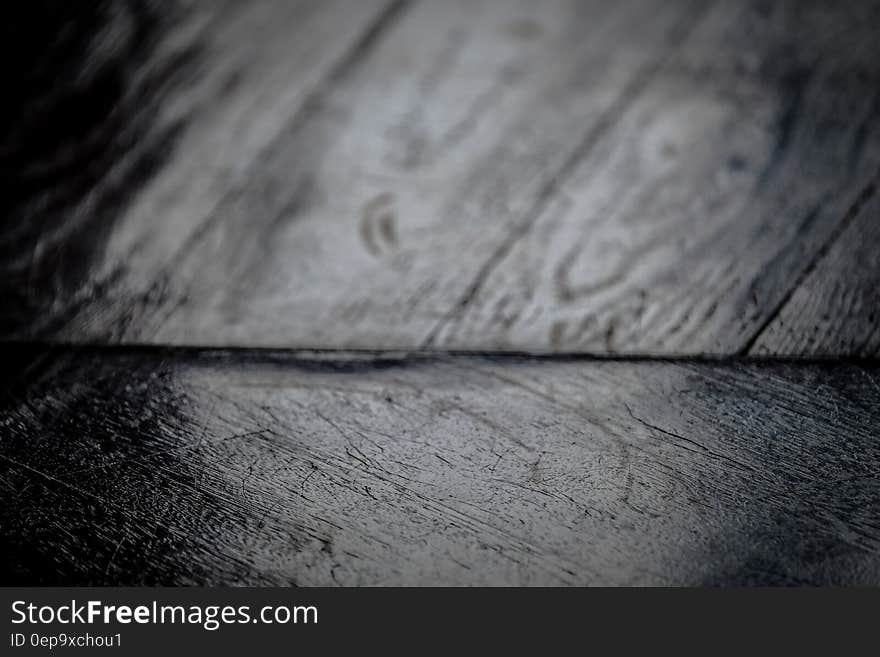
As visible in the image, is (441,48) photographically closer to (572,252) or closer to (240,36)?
(240,36)

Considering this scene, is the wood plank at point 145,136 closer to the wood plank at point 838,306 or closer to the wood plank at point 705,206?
the wood plank at point 705,206

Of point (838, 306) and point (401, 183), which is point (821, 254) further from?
point (401, 183)

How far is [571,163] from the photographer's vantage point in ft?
2.62

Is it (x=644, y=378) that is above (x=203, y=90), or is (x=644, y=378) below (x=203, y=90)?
below

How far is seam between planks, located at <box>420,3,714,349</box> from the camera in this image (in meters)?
0.69

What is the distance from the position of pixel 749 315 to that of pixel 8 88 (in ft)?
2.54

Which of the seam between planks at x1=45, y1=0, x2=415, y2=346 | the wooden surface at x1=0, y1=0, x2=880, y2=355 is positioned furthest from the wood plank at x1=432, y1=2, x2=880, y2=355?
the seam between planks at x1=45, y1=0, x2=415, y2=346

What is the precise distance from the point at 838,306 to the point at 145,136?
2.15 ft

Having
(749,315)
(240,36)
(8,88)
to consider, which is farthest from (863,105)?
(8,88)

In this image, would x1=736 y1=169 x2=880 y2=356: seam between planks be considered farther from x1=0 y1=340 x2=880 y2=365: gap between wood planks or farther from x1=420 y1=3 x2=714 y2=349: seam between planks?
x1=420 y1=3 x2=714 y2=349: seam between planks

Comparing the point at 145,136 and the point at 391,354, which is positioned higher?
the point at 145,136

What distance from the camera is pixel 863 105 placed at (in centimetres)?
82

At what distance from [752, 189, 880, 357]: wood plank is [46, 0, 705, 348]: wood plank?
0.23m

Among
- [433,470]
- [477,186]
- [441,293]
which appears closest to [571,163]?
[477,186]
